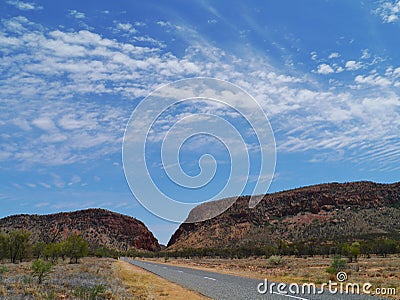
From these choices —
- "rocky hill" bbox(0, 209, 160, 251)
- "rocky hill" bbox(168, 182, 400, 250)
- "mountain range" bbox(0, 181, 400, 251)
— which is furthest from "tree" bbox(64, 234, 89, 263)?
"rocky hill" bbox(0, 209, 160, 251)

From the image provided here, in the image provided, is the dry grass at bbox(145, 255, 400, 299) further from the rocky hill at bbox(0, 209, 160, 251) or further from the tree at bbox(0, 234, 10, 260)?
the rocky hill at bbox(0, 209, 160, 251)

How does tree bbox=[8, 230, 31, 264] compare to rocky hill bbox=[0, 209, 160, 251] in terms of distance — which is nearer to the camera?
tree bbox=[8, 230, 31, 264]

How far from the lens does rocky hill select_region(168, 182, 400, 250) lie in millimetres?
84625

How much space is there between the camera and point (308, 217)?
10006cm

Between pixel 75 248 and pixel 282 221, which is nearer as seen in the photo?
pixel 75 248

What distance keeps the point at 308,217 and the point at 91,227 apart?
72.4 meters

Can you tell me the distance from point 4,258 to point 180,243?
81817mm

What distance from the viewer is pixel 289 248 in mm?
63188

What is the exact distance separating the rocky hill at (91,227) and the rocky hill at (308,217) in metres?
27.8

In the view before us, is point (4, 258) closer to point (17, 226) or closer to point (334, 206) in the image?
point (17, 226)

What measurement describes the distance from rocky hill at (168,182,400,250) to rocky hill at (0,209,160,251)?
1093 inches

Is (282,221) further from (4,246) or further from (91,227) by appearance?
(4,246)

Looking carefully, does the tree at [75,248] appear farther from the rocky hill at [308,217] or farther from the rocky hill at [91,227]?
the rocky hill at [91,227]

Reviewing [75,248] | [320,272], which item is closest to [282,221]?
[75,248]
